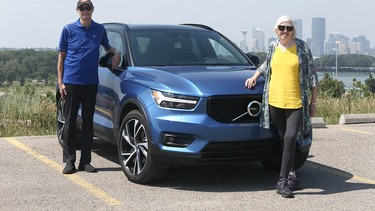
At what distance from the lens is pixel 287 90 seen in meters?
5.77

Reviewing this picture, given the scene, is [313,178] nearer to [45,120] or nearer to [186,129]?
[186,129]

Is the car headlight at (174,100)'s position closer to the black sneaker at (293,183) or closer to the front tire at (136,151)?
the front tire at (136,151)

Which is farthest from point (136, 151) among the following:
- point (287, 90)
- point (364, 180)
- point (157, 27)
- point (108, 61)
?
point (364, 180)

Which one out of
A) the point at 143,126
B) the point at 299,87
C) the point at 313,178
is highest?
the point at 299,87

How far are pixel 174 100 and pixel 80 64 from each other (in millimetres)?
1387

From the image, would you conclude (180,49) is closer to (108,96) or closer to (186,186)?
(108,96)

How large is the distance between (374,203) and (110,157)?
3658mm

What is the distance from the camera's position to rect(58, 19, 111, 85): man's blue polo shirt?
6.72m

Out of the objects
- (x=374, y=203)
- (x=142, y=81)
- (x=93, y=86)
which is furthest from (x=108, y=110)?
(x=374, y=203)

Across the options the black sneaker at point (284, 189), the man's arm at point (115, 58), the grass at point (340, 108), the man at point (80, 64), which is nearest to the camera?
the black sneaker at point (284, 189)

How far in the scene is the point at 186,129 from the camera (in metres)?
5.81

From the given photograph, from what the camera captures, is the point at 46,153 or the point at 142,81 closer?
the point at 142,81

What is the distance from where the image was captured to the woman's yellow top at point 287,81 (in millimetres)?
5758

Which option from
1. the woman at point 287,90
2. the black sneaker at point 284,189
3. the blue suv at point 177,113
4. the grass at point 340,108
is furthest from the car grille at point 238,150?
the grass at point 340,108
